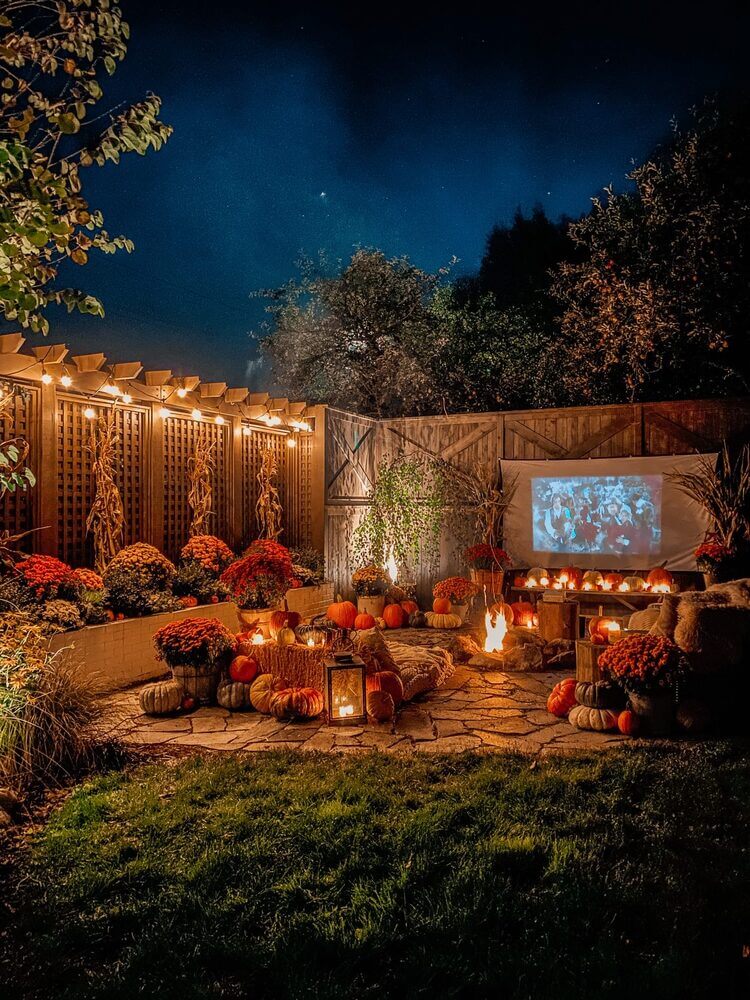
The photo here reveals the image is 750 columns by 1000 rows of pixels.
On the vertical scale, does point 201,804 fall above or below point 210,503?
below

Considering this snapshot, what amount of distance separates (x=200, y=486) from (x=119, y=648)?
3420 mm

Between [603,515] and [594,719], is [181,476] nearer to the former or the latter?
[603,515]

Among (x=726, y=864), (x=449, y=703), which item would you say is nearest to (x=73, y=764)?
(x=449, y=703)

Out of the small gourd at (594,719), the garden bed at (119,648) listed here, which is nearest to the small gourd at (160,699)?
the garden bed at (119,648)

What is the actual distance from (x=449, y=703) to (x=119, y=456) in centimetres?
507

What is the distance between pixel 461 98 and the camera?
651 inches

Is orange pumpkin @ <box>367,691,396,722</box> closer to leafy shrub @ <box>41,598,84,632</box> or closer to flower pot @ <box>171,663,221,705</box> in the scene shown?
flower pot @ <box>171,663,221,705</box>

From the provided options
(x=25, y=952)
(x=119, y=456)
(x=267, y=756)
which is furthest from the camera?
(x=119, y=456)

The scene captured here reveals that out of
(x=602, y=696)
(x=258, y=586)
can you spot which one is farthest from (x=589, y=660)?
(x=258, y=586)

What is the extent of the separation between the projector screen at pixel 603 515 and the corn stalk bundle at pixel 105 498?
5636 millimetres

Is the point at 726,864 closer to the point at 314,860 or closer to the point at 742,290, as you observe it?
the point at 314,860

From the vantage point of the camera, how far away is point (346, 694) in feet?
17.0

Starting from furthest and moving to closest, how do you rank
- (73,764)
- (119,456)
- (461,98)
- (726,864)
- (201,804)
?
(461,98) < (119,456) < (73,764) < (201,804) < (726,864)

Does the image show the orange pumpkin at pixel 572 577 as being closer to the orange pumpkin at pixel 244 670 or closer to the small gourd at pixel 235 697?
the orange pumpkin at pixel 244 670
